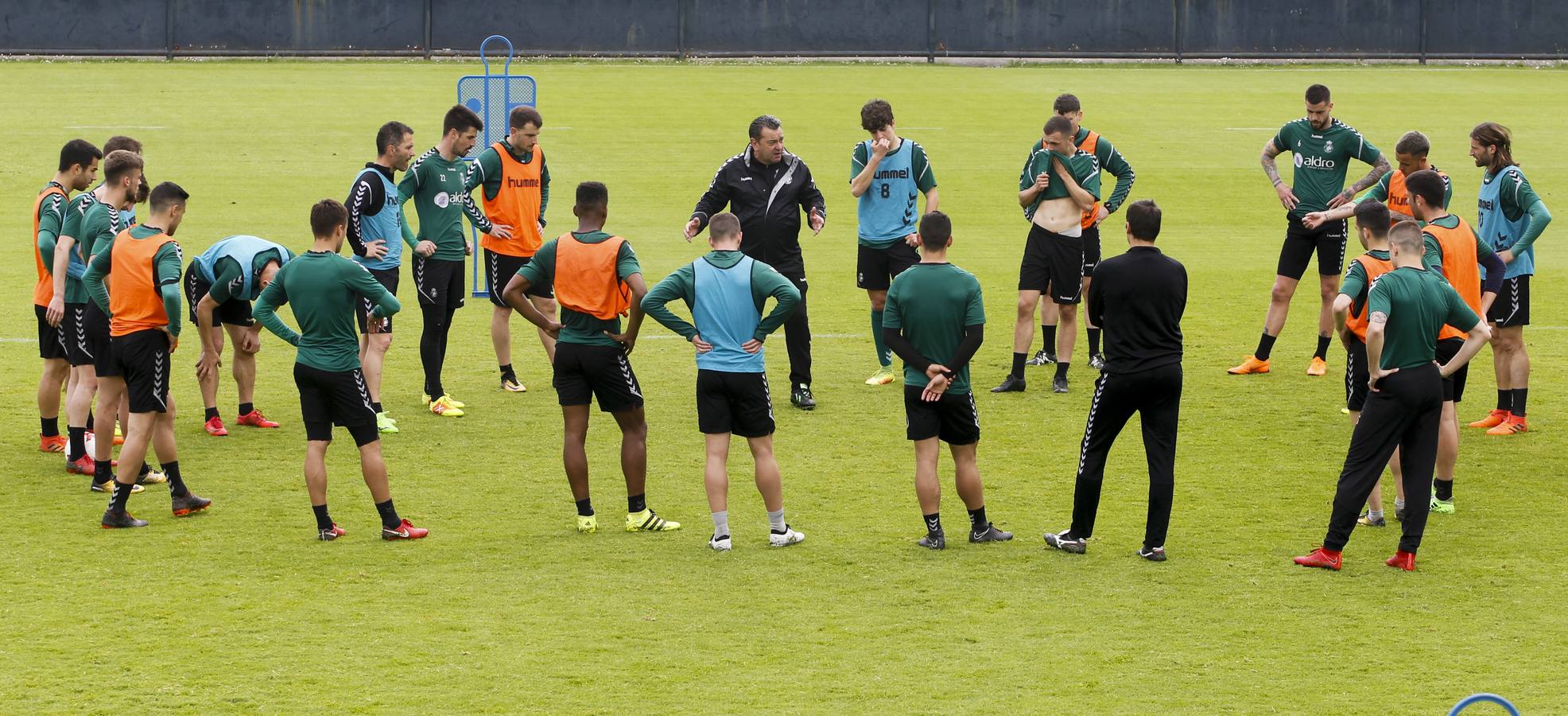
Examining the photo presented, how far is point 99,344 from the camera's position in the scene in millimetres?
9305

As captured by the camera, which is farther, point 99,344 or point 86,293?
point 86,293

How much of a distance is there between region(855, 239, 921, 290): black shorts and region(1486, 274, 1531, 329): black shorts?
410 cm

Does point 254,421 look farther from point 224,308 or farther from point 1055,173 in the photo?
point 1055,173

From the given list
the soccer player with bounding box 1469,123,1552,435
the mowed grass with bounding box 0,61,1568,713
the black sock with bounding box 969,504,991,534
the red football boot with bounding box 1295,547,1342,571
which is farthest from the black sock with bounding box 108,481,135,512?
the soccer player with bounding box 1469,123,1552,435

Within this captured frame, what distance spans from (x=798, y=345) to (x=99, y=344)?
16.1 ft

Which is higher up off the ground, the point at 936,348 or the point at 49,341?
the point at 936,348

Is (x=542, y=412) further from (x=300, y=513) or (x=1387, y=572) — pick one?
(x=1387, y=572)

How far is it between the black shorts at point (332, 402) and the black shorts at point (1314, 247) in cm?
774

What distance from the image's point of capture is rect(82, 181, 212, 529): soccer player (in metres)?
8.88

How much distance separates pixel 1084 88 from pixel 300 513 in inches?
1070

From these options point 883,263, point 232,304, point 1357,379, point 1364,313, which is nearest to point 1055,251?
point 883,263

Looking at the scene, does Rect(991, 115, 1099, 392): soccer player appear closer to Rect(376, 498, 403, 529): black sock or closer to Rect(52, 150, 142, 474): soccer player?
Rect(376, 498, 403, 529): black sock

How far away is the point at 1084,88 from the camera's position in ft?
112

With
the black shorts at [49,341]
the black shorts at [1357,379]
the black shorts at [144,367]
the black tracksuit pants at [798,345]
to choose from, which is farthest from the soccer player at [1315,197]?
the black shorts at [49,341]
